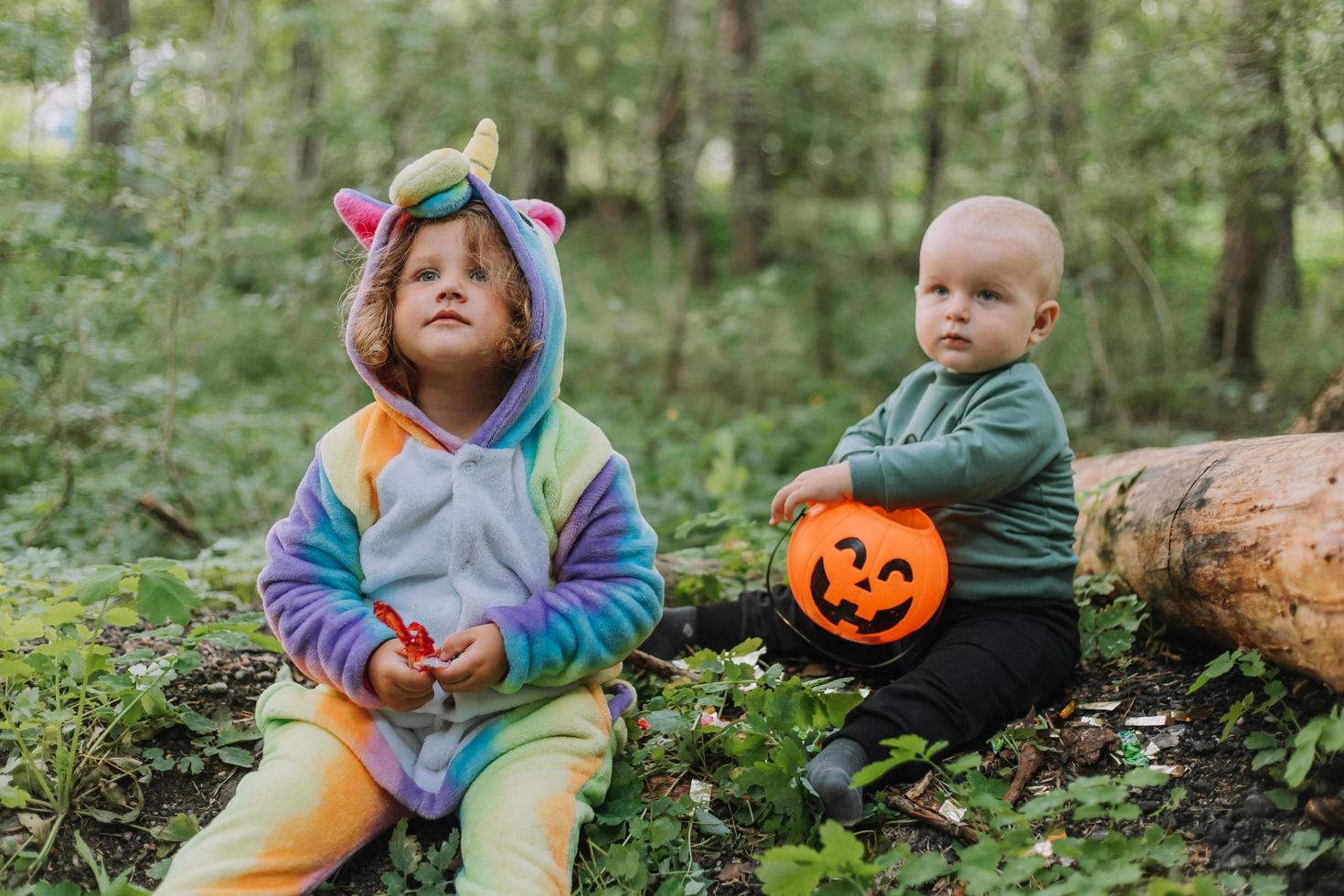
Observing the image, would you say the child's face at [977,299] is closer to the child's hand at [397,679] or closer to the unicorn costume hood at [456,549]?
the unicorn costume hood at [456,549]

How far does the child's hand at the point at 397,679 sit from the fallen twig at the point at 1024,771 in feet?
4.37

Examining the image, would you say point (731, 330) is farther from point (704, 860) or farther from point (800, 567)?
point (704, 860)

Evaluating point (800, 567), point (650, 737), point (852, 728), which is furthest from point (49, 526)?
point (852, 728)

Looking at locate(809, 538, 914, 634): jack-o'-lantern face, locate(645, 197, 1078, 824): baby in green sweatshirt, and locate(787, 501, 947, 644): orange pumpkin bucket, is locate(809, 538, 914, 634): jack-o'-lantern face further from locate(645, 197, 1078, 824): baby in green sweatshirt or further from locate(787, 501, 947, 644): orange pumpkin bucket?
locate(645, 197, 1078, 824): baby in green sweatshirt

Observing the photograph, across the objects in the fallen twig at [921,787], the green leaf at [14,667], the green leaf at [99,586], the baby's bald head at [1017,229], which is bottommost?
the fallen twig at [921,787]

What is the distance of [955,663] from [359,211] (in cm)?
188

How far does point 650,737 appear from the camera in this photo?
2779 mm

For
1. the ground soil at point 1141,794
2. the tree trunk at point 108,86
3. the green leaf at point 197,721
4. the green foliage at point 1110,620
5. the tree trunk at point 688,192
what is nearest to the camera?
the ground soil at point 1141,794

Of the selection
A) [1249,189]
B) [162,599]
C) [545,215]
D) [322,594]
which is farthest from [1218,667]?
[1249,189]

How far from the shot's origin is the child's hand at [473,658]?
86.0 inches

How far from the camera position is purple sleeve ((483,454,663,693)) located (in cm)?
226

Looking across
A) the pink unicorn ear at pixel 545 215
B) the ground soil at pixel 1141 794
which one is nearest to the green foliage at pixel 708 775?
the ground soil at pixel 1141 794

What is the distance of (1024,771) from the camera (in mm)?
2467

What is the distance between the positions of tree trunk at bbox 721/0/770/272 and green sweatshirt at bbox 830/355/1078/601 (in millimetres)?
6134
